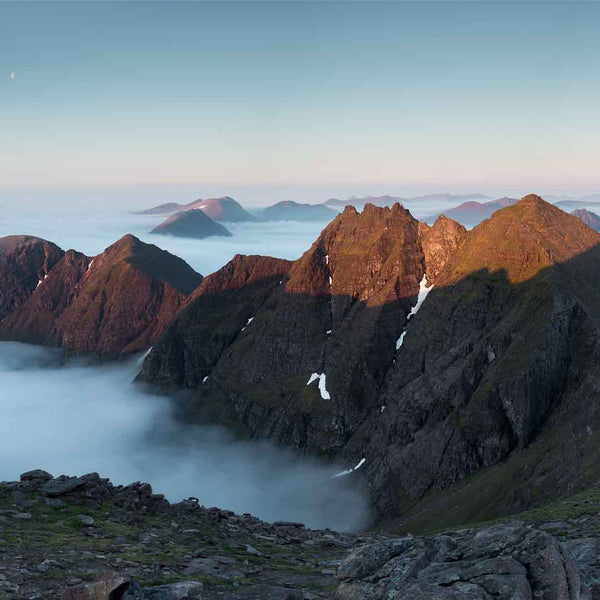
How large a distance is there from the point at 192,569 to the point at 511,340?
139532 millimetres

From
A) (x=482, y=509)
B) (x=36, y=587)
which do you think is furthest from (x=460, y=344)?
(x=36, y=587)

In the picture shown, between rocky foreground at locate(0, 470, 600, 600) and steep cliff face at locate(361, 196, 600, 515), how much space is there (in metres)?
81.1

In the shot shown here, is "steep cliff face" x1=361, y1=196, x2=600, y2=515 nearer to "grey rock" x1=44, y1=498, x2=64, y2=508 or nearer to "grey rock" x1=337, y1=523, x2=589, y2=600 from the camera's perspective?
"grey rock" x1=44, y1=498, x2=64, y2=508

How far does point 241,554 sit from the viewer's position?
112 ft

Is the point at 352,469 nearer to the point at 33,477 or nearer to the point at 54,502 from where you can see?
the point at 33,477

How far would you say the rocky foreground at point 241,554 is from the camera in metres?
19.3

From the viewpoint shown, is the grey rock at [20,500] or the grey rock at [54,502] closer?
the grey rock at [20,500]

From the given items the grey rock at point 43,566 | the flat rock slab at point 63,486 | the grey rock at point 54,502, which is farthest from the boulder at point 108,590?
the flat rock slab at point 63,486

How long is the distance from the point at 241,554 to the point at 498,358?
134m

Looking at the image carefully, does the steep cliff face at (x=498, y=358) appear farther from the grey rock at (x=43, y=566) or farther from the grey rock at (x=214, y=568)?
the grey rock at (x=43, y=566)

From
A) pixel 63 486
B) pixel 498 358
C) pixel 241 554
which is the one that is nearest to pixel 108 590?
pixel 241 554

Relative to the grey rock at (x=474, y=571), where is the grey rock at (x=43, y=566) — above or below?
below

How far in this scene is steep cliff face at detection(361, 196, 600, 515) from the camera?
5556 inches

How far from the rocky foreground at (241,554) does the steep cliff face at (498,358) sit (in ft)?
266
